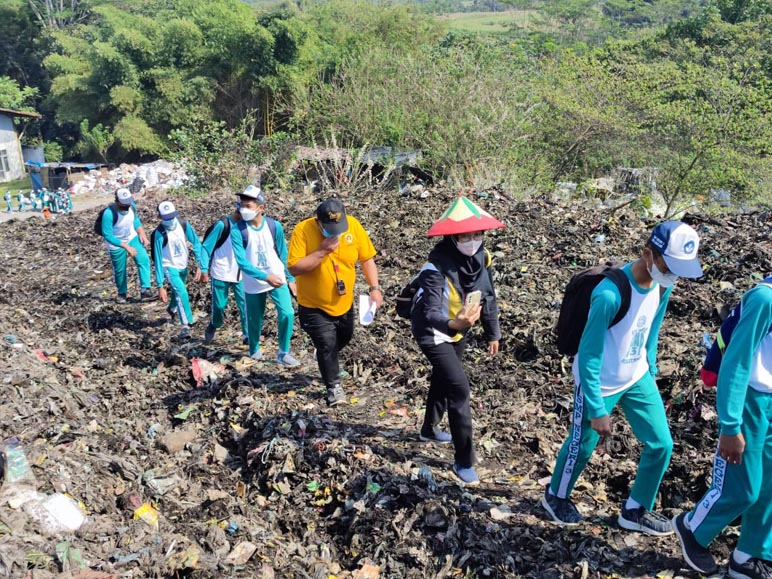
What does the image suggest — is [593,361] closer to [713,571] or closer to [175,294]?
[713,571]

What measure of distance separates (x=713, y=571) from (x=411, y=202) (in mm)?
10286

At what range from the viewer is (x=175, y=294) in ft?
28.7

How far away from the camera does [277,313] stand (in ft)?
22.3

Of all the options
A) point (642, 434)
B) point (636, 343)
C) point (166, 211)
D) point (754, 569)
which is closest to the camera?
point (754, 569)

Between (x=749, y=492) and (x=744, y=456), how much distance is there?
189 mm

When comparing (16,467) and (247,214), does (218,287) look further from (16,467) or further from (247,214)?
(16,467)

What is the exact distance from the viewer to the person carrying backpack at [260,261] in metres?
6.48

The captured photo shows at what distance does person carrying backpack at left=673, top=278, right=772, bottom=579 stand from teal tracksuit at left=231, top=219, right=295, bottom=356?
4164mm

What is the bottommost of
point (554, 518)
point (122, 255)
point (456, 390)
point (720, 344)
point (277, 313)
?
point (554, 518)

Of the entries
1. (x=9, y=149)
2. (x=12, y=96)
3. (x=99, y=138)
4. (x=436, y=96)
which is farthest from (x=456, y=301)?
(x=12, y=96)

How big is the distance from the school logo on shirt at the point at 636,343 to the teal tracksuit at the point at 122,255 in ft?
25.2

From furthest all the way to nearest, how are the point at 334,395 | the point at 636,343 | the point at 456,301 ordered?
the point at 334,395 → the point at 456,301 → the point at 636,343

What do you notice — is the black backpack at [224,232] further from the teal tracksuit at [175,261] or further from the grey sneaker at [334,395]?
the grey sneaker at [334,395]

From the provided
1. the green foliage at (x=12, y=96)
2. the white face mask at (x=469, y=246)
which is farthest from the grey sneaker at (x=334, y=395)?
the green foliage at (x=12, y=96)
